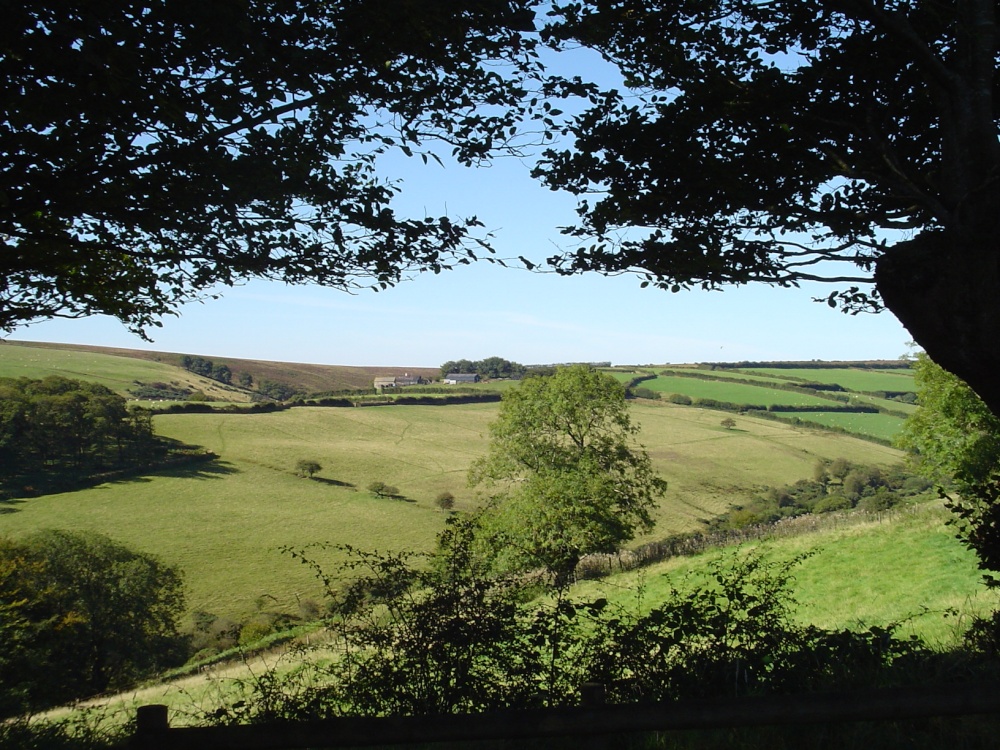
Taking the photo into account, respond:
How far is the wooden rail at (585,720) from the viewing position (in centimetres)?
337

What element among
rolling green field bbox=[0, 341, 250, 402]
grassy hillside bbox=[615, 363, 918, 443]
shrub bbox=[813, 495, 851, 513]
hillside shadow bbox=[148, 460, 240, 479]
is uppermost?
rolling green field bbox=[0, 341, 250, 402]

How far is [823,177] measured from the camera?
22.0 ft

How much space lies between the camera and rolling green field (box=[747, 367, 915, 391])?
93812 millimetres

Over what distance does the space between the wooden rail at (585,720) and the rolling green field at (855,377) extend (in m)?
102

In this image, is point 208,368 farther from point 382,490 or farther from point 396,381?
point 382,490

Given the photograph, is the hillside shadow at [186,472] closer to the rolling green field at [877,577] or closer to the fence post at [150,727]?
the rolling green field at [877,577]

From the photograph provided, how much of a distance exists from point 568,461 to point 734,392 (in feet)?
207

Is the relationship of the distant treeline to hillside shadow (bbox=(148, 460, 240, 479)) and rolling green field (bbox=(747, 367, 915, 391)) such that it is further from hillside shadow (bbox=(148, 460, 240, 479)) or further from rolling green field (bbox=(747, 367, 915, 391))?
hillside shadow (bbox=(148, 460, 240, 479))

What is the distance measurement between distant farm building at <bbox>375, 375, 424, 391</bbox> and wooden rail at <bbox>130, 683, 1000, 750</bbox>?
202 ft

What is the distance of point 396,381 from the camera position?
212 ft

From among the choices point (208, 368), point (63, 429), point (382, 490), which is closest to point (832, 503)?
point (382, 490)

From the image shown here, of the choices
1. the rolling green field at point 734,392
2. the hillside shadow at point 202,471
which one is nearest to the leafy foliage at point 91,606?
the hillside shadow at point 202,471

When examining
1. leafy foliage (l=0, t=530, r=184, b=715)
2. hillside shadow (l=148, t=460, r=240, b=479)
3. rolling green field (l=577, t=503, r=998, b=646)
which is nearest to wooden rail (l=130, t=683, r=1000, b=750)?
rolling green field (l=577, t=503, r=998, b=646)

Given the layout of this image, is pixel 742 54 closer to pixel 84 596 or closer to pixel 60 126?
pixel 60 126
